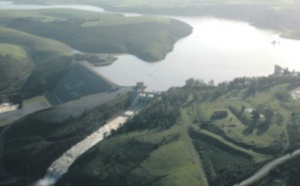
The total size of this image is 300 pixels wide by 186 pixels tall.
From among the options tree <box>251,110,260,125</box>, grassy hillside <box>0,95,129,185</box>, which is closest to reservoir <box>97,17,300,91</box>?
grassy hillside <box>0,95,129,185</box>

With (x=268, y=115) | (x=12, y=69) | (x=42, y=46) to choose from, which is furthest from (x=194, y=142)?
(x=42, y=46)

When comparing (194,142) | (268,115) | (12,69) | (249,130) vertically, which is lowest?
(12,69)

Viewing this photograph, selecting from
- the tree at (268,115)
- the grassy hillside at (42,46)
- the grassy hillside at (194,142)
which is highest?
the tree at (268,115)

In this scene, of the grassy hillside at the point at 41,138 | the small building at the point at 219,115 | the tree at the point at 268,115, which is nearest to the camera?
the grassy hillside at the point at 41,138

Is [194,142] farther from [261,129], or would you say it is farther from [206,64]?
[206,64]

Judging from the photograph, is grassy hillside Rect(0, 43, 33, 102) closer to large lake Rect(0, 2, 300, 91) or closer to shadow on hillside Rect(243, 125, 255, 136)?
large lake Rect(0, 2, 300, 91)

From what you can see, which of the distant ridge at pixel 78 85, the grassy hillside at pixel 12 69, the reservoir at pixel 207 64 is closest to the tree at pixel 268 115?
the reservoir at pixel 207 64

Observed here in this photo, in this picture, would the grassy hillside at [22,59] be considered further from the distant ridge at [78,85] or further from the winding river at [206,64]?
the winding river at [206,64]

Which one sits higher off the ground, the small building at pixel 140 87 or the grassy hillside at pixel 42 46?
the small building at pixel 140 87
